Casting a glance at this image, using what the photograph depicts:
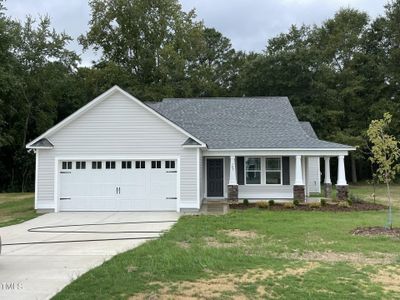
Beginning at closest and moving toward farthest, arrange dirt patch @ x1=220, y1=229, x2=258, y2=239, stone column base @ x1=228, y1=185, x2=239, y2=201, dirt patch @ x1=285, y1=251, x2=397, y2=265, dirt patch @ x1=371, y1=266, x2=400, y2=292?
1. dirt patch @ x1=371, y1=266, x2=400, y2=292
2. dirt patch @ x1=285, y1=251, x2=397, y2=265
3. dirt patch @ x1=220, y1=229, x2=258, y2=239
4. stone column base @ x1=228, y1=185, x2=239, y2=201

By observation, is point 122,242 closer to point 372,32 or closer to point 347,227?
point 347,227

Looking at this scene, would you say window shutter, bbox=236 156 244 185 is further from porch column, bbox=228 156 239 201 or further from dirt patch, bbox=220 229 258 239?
dirt patch, bbox=220 229 258 239

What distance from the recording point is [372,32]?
43.3 metres

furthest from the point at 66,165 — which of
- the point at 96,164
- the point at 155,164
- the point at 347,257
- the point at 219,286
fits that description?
the point at 219,286

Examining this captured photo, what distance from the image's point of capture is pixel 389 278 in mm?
7070

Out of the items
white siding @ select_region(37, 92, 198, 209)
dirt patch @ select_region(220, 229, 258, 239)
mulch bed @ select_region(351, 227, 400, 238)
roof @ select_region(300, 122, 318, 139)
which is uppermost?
roof @ select_region(300, 122, 318, 139)

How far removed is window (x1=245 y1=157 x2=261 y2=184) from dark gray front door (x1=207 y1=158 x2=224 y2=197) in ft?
4.28

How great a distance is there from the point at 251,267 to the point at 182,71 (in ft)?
121

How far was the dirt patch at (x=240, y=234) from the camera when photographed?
11.5 m

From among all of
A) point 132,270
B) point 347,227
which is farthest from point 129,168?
point 132,270

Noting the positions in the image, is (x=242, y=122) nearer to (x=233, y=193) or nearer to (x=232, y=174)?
(x=232, y=174)

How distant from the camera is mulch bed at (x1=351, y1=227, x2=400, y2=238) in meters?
11.5

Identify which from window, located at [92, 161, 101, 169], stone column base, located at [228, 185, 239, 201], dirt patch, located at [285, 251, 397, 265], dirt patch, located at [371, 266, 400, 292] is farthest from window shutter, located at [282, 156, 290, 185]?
dirt patch, located at [371, 266, 400, 292]

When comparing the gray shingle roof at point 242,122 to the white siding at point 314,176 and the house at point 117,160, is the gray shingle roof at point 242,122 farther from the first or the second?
the white siding at point 314,176
